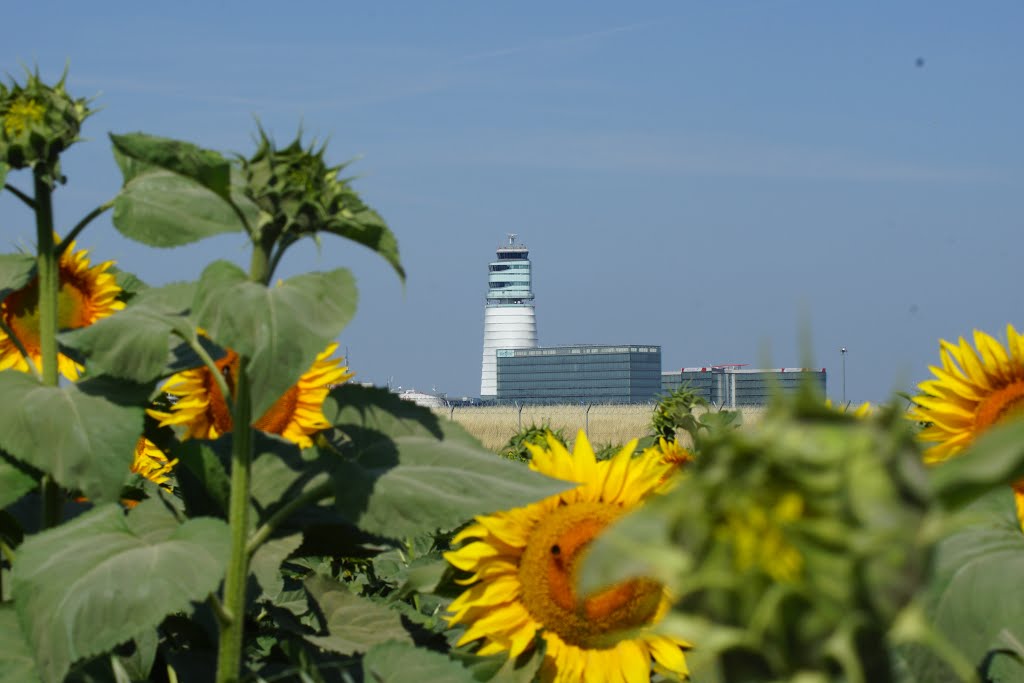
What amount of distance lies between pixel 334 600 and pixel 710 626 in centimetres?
189

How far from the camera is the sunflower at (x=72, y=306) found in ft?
9.37

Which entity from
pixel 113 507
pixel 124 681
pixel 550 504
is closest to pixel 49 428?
pixel 113 507

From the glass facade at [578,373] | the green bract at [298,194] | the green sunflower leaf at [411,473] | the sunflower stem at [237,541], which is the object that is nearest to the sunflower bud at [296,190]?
the green bract at [298,194]

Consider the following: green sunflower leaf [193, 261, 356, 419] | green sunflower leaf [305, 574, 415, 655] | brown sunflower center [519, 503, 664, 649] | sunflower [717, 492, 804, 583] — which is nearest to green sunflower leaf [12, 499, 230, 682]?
green sunflower leaf [193, 261, 356, 419]

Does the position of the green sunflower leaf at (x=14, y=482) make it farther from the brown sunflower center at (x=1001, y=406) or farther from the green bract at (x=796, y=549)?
the brown sunflower center at (x=1001, y=406)

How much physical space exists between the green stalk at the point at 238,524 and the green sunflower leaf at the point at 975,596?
962 millimetres

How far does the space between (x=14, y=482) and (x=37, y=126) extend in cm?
62

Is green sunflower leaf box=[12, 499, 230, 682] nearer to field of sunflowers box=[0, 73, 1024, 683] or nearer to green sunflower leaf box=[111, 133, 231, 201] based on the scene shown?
field of sunflowers box=[0, 73, 1024, 683]

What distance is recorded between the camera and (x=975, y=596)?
1.66m

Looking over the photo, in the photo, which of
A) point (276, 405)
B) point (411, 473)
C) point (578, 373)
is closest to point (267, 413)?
point (276, 405)

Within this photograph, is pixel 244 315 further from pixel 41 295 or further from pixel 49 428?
pixel 41 295

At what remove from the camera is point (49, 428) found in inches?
76.0

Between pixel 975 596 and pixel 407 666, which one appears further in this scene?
pixel 407 666

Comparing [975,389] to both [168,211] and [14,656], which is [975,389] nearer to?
[168,211]
